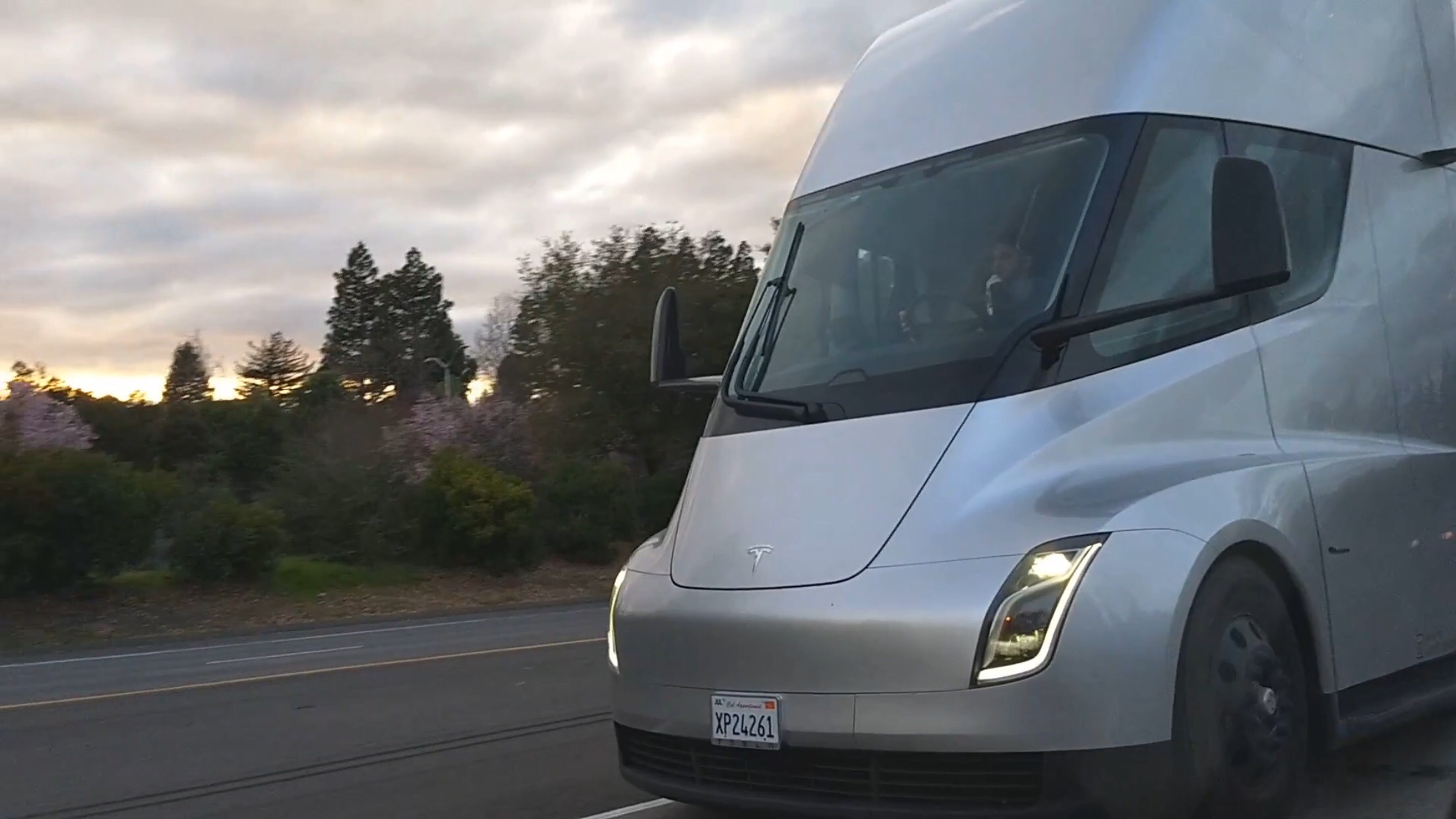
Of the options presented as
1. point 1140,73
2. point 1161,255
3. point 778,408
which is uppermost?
point 1140,73

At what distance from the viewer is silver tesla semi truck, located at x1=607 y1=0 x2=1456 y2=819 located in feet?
13.5

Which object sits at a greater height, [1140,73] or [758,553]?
[1140,73]

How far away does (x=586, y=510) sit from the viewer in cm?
2836

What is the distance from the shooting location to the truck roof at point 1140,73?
5340mm

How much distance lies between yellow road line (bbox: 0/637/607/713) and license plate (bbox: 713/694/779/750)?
6716 mm

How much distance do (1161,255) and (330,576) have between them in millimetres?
21444

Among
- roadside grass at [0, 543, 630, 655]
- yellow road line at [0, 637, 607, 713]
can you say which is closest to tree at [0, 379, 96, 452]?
roadside grass at [0, 543, 630, 655]

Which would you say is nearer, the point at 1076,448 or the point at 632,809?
the point at 1076,448

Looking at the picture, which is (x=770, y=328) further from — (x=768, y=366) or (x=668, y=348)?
(x=668, y=348)

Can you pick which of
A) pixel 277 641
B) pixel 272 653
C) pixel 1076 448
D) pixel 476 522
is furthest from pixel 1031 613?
pixel 476 522

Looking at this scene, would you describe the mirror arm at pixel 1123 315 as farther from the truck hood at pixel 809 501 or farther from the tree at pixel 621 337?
the tree at pixel 621 337

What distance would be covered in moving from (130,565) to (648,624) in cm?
1907

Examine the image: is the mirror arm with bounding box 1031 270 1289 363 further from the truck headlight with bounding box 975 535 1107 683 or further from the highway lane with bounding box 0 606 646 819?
the highway lane with bounding box 0 606 646 819

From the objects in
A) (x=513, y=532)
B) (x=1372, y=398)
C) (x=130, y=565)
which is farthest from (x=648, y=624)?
(x=513, y=532)
